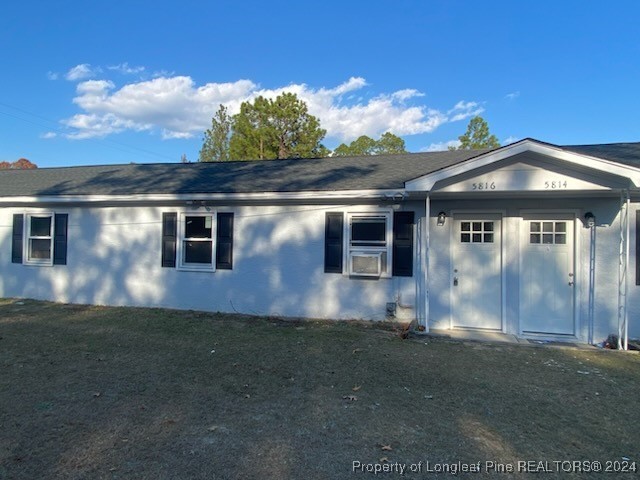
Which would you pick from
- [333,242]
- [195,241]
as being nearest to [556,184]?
[333,242]

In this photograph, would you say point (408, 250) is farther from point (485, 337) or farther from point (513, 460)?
point (513, 460)

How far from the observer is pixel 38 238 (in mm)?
9977

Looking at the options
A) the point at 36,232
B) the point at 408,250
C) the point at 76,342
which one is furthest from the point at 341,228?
the point at 36,232

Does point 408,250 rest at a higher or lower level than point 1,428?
higher

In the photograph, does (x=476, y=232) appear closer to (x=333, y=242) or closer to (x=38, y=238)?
(x=333, y=242)

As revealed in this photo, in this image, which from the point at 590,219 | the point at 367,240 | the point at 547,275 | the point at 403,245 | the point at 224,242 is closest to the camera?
the point at 590,219

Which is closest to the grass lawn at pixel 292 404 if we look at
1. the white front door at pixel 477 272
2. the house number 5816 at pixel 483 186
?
the white front door at pixel 477 272

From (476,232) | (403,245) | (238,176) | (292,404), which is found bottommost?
(292,404)

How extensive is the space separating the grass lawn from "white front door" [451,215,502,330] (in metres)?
1.06

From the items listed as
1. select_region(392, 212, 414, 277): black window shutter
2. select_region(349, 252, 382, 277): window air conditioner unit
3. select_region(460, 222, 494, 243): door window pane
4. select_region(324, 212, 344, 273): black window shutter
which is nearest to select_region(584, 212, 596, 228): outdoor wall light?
select_region(460, 222, 494, 243): door window pane

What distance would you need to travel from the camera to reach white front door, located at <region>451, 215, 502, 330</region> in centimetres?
763

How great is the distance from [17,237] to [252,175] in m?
5.92

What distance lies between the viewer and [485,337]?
7176 millimetres

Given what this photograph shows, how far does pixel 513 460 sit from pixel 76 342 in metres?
6.21
